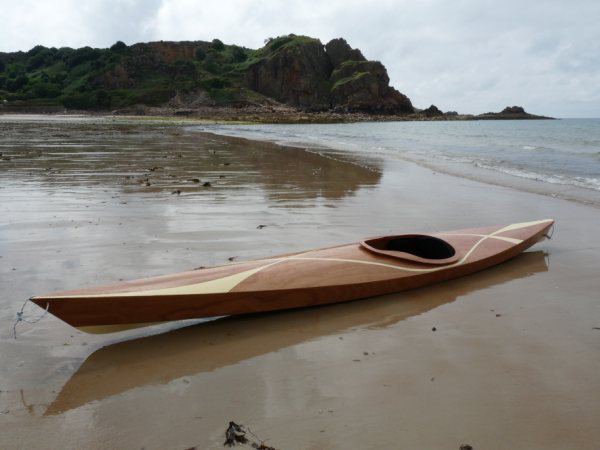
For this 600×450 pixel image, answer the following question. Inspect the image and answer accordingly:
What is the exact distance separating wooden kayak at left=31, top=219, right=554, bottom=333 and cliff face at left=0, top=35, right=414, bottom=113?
73.3m

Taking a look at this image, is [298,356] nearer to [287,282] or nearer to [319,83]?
[287,282]

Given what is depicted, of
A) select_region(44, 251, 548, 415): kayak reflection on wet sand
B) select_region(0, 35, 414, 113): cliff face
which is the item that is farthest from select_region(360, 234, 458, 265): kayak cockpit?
select_region(0, 35, 414, 113): cliff face

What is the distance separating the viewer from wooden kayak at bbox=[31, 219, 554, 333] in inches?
106

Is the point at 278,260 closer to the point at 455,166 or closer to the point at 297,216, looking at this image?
the point at 297,216

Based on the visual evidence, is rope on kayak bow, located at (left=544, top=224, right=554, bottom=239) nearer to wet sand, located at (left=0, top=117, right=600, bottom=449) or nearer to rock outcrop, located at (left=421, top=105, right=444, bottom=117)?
wet sand, located at (left=0, top=117, right=600, bottom=449)

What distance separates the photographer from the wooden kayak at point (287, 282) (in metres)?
2.69

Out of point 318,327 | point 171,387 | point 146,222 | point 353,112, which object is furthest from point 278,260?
Answer: point 353,112

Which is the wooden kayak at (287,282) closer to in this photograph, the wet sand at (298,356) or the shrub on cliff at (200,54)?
the wet sand at (298,356)

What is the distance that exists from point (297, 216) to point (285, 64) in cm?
8986

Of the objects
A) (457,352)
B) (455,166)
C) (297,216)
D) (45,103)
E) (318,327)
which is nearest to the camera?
(457,352)

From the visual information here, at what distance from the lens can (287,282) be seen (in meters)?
3.31

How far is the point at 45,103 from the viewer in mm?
67500

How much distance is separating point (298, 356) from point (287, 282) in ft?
2.18

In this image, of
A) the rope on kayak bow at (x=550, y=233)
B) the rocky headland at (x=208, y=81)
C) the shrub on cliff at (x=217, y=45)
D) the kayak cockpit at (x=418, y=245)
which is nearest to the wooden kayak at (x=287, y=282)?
the kayak cockpit at (x=418, y=245)
